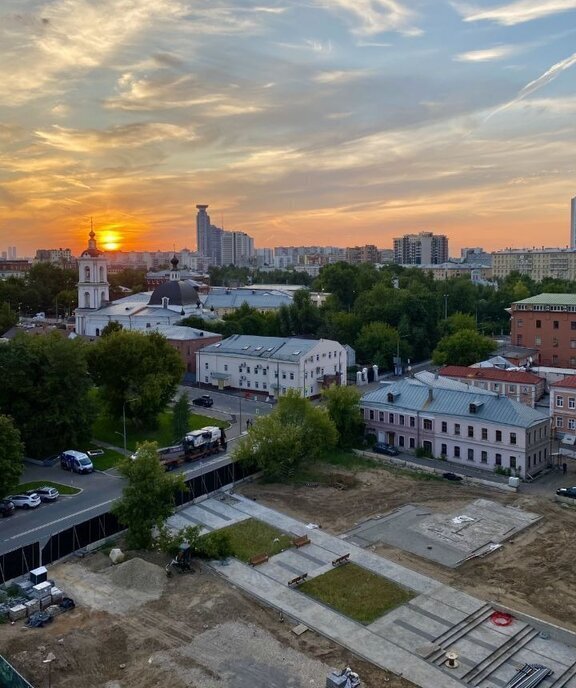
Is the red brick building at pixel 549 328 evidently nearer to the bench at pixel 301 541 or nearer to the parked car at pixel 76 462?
the bench at pixel 301 541

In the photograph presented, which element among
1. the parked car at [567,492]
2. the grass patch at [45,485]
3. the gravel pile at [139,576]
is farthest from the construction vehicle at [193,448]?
the parked car at [567,492]

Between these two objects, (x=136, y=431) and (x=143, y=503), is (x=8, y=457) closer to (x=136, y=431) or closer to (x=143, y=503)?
(x=143, y=503)

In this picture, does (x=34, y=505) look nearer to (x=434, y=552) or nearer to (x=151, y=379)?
(x=151, y=379)

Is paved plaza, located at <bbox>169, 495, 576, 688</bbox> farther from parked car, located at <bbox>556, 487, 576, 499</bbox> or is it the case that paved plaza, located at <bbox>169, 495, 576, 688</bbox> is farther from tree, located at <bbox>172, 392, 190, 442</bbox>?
tree, located at <bbox>172, 392, 190, 442</bbox>

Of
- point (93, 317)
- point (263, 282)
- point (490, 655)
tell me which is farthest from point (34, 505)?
point (263, 282)

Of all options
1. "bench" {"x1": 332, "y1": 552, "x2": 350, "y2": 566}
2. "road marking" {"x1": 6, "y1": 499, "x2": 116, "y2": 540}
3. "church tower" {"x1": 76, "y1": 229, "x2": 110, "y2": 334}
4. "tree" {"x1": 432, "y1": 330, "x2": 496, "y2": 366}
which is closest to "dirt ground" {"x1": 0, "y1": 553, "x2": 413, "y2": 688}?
"bench" {"x1": 332, "y1": 552, "x2": 350, "y2": 566}
